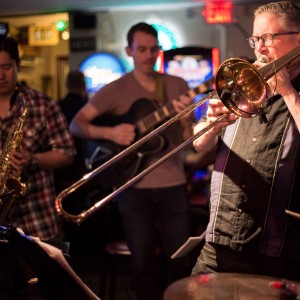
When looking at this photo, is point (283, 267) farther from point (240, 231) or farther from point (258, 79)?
point (258, 79)

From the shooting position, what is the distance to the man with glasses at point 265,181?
2.42 metres

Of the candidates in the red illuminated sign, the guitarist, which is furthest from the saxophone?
the red illuminated sign

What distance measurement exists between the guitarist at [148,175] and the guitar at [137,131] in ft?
0.13

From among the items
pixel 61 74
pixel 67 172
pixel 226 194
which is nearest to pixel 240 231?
pixel 226 194

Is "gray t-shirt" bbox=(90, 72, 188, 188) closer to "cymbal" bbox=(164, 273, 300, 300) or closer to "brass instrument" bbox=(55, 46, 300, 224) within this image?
"brass instrument" bbox=(55, 46, 300, 224)

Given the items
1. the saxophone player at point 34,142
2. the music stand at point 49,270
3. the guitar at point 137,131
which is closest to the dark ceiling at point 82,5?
the guitar at point 137,131

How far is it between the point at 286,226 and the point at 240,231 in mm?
190

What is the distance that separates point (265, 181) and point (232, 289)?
2.91 ft

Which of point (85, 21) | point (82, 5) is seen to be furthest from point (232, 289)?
point (85, 21)

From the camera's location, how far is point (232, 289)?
5.37 ft

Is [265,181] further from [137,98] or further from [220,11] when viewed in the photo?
[220,11]

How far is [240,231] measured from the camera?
2.46 meters

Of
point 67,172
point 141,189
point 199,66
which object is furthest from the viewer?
point 199,66

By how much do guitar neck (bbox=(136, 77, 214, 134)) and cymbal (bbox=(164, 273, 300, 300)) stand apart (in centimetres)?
227
